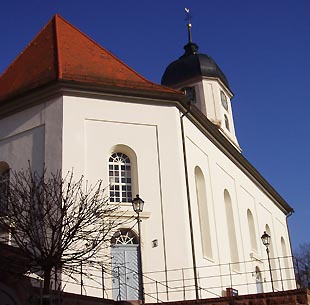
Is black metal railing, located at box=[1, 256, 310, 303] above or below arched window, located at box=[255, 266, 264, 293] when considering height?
below

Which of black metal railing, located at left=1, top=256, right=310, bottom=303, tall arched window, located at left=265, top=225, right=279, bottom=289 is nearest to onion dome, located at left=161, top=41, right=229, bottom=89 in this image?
tall arched window, located at left=265, top=225, right=279, bottom=289

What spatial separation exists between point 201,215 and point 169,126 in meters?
3.97

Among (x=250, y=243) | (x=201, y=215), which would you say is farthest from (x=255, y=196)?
(x=201, y=215)

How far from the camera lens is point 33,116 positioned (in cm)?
2023

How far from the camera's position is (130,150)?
66.2 feet

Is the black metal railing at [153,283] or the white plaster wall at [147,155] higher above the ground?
the white plaster wall at [147,155]

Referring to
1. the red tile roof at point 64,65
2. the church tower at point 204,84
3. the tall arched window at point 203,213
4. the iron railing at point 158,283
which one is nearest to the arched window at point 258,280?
the iron railing at point 158,283

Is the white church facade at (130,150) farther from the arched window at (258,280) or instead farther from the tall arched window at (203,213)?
the arched window at (258,280)

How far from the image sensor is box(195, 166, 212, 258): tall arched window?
21609 millimetres

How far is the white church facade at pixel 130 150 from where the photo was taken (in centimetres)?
1883

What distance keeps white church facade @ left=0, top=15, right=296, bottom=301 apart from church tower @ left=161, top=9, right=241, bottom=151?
9.00 meters

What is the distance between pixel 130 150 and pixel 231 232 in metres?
7.78

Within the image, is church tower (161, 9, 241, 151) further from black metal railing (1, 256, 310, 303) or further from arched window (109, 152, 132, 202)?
arched window (109, 152, 132, 202)

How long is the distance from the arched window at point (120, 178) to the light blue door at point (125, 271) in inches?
67.8
